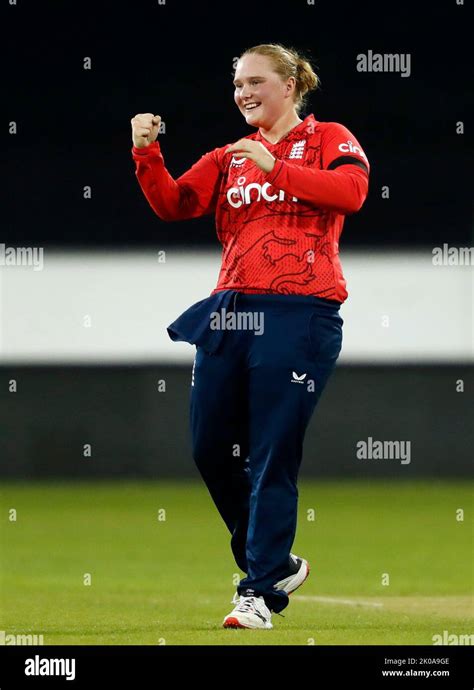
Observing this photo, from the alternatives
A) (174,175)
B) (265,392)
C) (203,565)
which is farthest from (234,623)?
(174,175)

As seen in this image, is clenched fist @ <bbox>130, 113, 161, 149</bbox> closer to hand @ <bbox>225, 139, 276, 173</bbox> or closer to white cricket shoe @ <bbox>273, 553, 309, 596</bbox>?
hand @ <bbox>225, 139, 276, 173</bbox>

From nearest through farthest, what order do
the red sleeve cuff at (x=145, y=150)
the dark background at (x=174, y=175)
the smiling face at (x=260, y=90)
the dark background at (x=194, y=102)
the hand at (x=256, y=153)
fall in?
the hand at (x=256, y=153), the smiling face at (x=260, y=90), the red sleeve cuff at (x=145, y=150), the dark background at (x=194, y=102), the dark background at (x=174, y=175)

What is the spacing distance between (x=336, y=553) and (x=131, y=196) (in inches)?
287

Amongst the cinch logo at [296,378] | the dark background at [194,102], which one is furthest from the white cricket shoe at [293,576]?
the dark background at [194,102]

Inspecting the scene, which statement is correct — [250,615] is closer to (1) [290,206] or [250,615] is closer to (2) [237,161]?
(1) [290,206]

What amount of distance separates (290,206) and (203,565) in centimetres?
370

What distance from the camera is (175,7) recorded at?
1331 centimetres

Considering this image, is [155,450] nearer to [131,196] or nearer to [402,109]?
[131,196]

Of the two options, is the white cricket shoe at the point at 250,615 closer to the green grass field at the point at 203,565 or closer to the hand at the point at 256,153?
the green grass field at the point at 203,565

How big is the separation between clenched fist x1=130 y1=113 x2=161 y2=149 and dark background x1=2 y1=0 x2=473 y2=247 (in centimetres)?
876

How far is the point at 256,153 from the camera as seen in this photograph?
4.08m

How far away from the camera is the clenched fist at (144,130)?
439cm

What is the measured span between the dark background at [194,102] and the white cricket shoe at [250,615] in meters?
9.56

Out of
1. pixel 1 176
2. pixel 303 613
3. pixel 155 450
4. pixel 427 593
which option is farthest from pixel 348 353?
pixel 303 613
